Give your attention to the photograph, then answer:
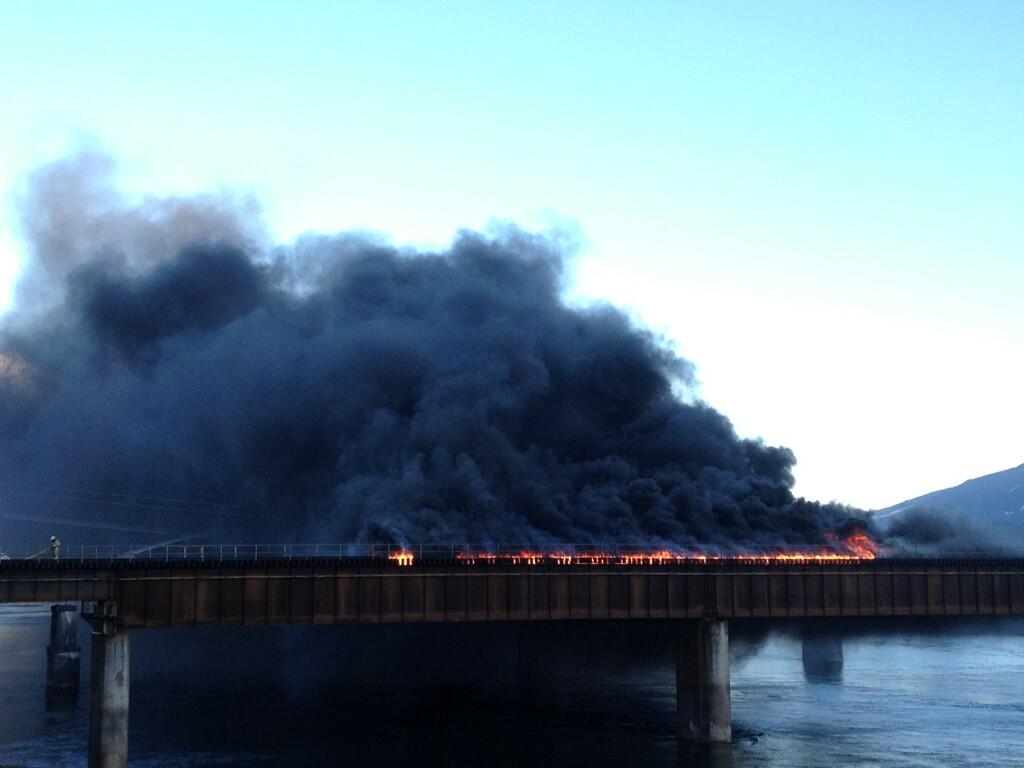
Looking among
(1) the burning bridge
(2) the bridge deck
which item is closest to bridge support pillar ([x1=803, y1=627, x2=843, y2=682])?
(1) the burning bridge

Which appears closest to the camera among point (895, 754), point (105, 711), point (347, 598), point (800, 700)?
point (105, 711)

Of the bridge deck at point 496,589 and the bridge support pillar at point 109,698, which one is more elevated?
the bridge deck at point 496,589

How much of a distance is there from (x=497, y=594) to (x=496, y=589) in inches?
12.4

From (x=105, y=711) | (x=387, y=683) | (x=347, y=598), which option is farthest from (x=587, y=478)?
(x=105, y=711)

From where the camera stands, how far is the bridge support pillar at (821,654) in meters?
125

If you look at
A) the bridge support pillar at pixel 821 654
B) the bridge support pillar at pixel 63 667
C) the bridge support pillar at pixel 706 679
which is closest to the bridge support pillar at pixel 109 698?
the bridge support pillar at pixel 706 679

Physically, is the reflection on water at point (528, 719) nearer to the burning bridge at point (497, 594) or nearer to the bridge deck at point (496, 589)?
the burning bridge at point (497, 594)

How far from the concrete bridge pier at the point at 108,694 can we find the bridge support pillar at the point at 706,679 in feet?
118

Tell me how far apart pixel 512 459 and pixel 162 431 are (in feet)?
194

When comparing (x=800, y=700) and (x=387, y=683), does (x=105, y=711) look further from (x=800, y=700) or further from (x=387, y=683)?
(x=800, y=700)

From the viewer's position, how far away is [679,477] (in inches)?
5408

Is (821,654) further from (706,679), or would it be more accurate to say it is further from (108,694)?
(108,694)

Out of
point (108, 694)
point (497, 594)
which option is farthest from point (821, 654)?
point (108, 694)

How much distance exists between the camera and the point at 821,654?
418 feet
